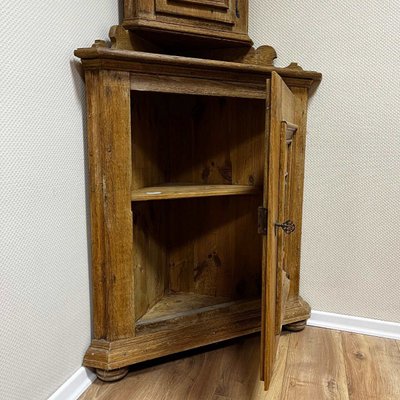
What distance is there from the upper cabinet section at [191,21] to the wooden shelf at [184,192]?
0.55m

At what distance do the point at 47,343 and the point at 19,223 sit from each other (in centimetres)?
39

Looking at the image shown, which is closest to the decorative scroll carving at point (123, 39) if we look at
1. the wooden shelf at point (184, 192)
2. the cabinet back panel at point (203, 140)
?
the cabinet back panel at point (203, 140)

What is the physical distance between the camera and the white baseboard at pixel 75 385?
127 cm

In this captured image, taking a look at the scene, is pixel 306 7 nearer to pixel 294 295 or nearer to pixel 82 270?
pixel 294 295

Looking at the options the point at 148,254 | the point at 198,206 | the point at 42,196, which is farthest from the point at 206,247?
the point at 42,196

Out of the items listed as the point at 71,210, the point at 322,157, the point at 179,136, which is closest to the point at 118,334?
the point at 71,210

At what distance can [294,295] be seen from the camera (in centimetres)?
177

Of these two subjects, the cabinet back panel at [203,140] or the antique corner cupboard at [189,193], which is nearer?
the antique corner cupboard at [189,193]

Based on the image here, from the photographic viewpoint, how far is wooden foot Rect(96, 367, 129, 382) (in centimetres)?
140

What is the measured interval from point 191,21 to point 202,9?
0.06m

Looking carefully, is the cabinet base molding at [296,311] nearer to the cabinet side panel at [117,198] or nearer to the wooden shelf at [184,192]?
the wooden shelf at [184,192]

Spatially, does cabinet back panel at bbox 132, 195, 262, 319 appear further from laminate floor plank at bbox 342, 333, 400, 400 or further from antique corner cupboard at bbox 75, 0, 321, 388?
laminate floor plank at bbox 342, 333, 400, 400

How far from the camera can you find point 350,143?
5.53 ft

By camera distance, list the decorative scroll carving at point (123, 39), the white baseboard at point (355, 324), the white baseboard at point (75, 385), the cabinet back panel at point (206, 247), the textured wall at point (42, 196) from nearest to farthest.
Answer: the textured wall at point (42, 196) → the white baseboard at point (75, 385) → the decorative scroll carving at point (123, 39) → the white baseboard at point (355, 324) → the cabinet back panel at point (206, 247)
